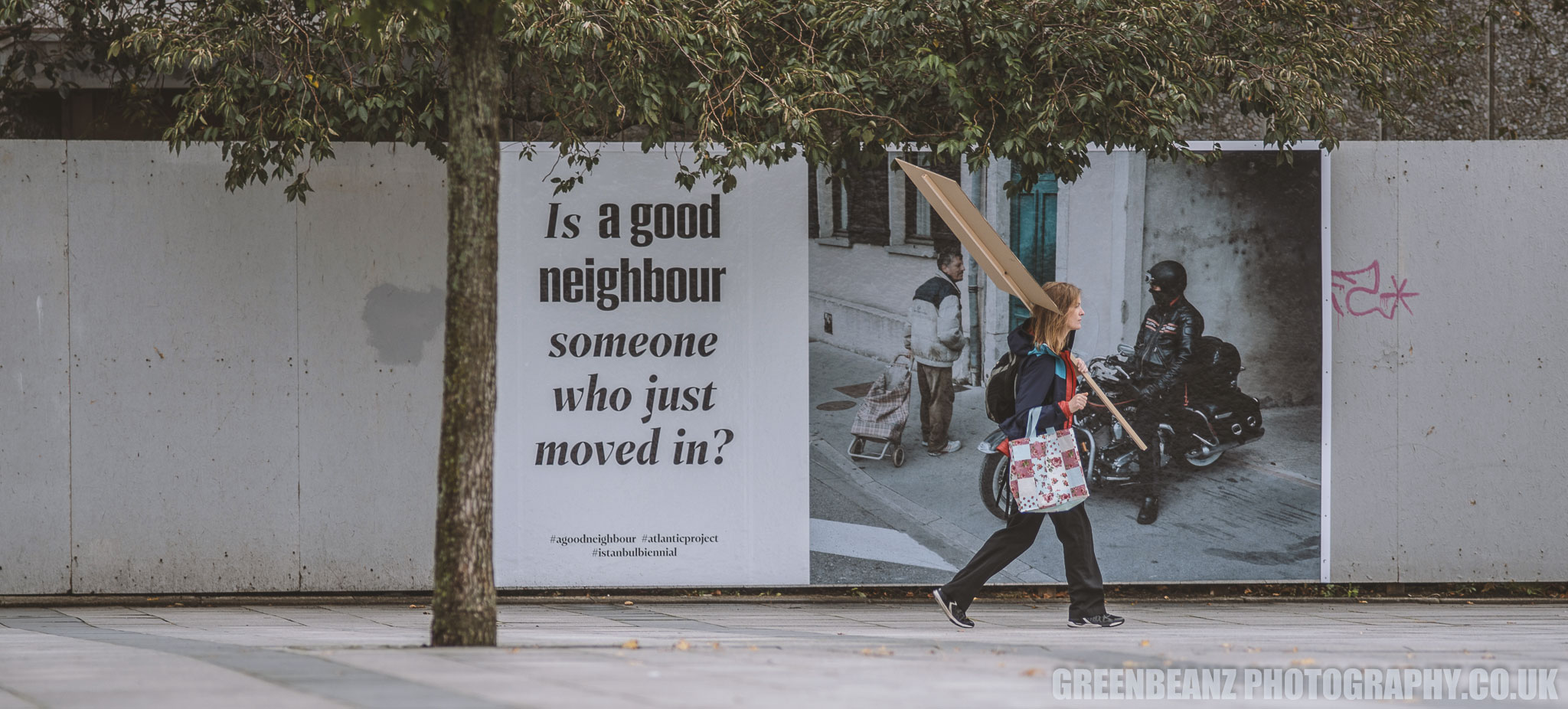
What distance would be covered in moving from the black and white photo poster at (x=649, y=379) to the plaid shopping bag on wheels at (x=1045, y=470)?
1.66 metres

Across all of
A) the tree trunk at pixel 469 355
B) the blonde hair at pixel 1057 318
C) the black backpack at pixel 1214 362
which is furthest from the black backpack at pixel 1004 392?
the tree trunk at pixel 469 355

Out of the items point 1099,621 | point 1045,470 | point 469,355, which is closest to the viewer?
point 469,355

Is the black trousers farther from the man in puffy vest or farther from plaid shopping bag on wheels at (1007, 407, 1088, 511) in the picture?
the man in puffy vest

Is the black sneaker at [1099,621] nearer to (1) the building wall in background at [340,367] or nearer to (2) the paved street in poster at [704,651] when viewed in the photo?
(2) the paved street in poster at [704,651]

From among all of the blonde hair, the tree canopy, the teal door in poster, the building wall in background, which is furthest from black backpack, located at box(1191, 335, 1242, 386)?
the blonde hair

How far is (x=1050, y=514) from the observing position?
6.62 m

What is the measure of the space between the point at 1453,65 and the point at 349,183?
815cm

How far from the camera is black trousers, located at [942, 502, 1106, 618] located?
6.63m

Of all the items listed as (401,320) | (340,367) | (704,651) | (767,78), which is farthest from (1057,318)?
(340,367)

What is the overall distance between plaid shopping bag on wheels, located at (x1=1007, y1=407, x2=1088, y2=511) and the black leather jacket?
1520 millimetres

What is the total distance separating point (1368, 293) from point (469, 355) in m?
5.46

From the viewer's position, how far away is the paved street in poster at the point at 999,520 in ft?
25.8

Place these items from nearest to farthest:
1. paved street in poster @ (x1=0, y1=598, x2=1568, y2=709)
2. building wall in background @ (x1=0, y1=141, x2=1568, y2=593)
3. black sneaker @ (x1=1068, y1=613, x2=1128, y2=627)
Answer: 1. paved street in poster @ (x1=0, y1=598, x2=1568, y2=709)
2. black sneaker @ (x1=1068, y1=613, x2=1128, y2=627)
3. building wall in background @ (x1=0, y1=141, x2=1568, y2=593)

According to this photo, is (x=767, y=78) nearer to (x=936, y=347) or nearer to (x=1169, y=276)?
(x=936, y=347)
